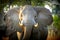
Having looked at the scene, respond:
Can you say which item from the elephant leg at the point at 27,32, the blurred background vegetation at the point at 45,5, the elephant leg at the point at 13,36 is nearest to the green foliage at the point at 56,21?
the blurred background vegetation at the point at 45,5

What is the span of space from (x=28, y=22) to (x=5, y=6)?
2.43 m

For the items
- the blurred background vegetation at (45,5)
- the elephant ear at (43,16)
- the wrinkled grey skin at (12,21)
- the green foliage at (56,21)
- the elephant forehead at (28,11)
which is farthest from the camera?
the green foliage at (56,21)

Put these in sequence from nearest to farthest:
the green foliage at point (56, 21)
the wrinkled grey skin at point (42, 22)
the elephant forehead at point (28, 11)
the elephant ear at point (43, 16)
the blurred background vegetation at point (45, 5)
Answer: the elephant forehead at point (28, 11)
the wrinkled grey skin at point (42, 22)
the elephant ear at point (43, 16)
the blurred background vegetation at point (45, 5)
the green foliage at point (56, 21)

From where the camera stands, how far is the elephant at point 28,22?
4.96m

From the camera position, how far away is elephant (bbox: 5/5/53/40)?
4.96 metres

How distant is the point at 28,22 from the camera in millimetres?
4891

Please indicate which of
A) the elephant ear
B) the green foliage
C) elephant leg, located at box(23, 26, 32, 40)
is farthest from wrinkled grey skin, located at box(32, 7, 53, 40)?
the green foliage

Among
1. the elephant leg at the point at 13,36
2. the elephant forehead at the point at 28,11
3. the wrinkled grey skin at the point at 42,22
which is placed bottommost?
the elephant leg at the point at 13,36

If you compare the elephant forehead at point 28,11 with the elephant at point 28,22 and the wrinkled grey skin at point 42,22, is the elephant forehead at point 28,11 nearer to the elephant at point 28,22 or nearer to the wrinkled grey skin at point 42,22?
the elephant at point 28,22

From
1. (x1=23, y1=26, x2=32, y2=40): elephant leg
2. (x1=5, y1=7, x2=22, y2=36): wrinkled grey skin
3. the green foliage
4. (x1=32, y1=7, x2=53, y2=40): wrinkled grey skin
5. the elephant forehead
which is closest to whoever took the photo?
(x1=23, y1=26, x2=32, y2=40): elephant leg

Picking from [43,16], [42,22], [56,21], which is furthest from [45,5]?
[42,22]

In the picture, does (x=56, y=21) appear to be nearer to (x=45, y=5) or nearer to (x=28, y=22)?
(x=45, y=5)

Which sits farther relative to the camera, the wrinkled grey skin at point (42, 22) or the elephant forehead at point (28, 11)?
the wrinkled grey skin at point (42, 22)

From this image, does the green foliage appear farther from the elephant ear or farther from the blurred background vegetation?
the elephant ear
